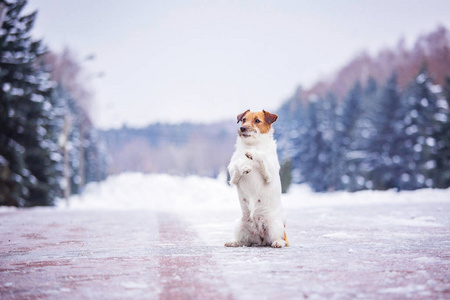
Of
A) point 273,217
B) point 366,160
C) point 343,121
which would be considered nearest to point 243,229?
point 273,217

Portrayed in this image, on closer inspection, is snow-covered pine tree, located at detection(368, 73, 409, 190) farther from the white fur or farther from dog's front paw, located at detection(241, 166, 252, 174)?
dog's front paw, located at detection(241, 166, 252, 174)

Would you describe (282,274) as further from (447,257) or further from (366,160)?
(366,160)

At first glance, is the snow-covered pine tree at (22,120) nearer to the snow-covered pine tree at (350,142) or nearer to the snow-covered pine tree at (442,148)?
the snow-covered pine tree at (442,148)

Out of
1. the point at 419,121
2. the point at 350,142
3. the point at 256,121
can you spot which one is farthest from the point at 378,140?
the point at 256,121

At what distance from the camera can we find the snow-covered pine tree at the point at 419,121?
38.6 meters

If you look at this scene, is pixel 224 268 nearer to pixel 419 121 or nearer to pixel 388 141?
pixel 419 121

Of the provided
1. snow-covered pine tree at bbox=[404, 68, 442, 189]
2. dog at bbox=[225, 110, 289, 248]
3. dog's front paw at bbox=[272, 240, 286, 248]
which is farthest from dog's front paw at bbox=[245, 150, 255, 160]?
snow-covered pine tree at bbox=[404, 68, 442, 189]

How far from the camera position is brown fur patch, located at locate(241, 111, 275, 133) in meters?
6.06

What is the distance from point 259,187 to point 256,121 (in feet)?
2.88

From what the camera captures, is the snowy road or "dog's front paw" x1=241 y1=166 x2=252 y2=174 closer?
the snowy road

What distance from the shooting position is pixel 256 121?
6.13m

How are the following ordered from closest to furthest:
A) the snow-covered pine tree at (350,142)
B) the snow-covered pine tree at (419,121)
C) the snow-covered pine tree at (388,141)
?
1. the snow-covered pine tree at (419,121)
2. the snow-covered pine tree at (388,141)
3. the snow-covered pine tree at (350,142)

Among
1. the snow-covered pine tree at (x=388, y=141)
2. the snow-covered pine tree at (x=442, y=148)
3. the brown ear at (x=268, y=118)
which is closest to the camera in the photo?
Answer: the brown ear at (x=268, y=118)

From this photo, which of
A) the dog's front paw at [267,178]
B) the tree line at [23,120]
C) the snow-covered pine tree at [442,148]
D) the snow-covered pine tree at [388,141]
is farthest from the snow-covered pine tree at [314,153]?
the dog's front paw at [267,178]
